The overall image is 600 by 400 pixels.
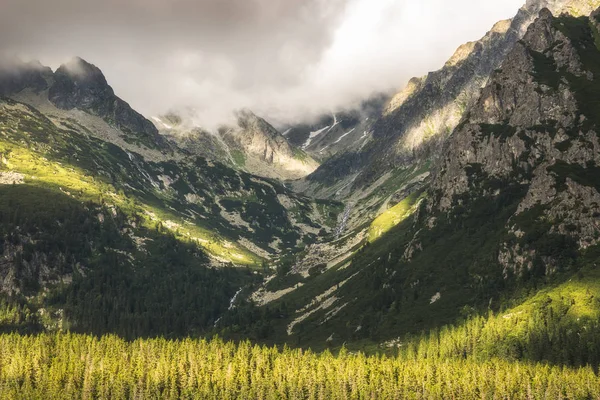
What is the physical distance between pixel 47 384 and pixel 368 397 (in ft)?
332

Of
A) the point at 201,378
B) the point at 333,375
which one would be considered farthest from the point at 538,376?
the point at 201,378

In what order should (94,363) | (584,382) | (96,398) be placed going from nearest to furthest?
(584,382)
(96,398)
(94,363)

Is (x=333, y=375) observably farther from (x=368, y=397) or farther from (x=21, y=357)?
(x=21, y=357)

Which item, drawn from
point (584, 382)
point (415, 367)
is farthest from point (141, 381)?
point (584, 382)

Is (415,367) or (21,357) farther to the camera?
(21,357)

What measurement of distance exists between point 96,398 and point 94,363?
17085 millimetres

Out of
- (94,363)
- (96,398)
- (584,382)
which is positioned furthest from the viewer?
(94,363)

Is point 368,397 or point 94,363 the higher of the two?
point 94,363

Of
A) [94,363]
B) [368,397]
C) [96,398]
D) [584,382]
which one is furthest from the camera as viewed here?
[94,363]

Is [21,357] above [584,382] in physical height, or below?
above

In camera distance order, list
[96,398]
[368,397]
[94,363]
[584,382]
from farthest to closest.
Answer: [94,363] < [96,398] < [368,397] < [584,382]

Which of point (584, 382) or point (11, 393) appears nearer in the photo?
point (584, 382)

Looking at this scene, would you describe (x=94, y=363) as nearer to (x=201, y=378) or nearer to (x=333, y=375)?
(x=201, y=378)

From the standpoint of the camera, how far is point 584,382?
149625 millimetres
